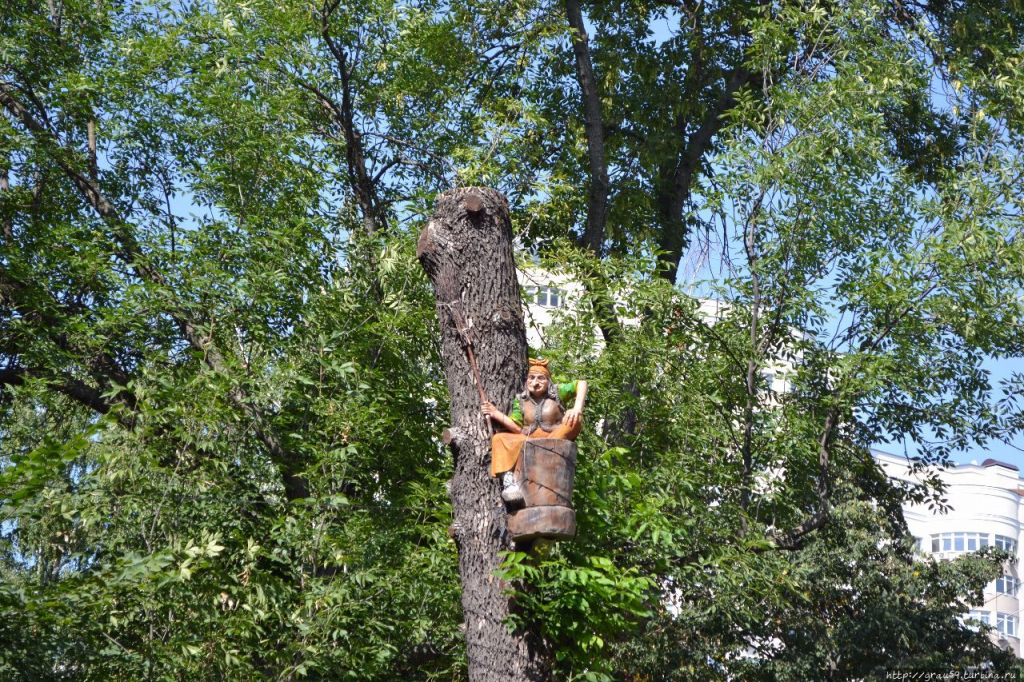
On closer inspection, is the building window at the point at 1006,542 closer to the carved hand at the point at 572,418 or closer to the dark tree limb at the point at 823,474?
the dark tree limb at the point at 823,474

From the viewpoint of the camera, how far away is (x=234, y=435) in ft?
30.3

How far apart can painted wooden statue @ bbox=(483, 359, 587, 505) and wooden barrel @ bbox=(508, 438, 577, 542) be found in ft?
0.30

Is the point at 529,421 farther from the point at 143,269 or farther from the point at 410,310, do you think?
the point at 143,269

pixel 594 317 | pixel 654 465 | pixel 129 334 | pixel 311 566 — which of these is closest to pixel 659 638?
pixel 654 465

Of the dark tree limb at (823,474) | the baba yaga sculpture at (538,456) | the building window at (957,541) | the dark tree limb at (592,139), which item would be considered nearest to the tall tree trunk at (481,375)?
the baba yaga sculpture at (538,456)

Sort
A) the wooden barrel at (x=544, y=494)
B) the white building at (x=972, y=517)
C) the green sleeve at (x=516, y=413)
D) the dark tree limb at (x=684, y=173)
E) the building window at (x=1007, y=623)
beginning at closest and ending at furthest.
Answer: the wooden barrel at (x=544, y=494) < the green sleeve at (x=516, y=413) < the dark tree limb at (x=684, y=173) < the building window at (x=1007, y=623) < the white building at (x=972, y=517)

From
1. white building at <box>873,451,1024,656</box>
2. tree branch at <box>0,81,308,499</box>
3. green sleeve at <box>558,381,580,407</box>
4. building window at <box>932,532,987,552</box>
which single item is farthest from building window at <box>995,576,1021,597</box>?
green sleeve at <box>558,381,580,407</box>

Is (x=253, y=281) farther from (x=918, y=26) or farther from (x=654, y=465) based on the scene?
(x=918, y=26)

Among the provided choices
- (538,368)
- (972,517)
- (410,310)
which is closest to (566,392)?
(538,368)

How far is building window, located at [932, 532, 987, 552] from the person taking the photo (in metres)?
51.2

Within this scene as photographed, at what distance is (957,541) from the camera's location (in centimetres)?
5184

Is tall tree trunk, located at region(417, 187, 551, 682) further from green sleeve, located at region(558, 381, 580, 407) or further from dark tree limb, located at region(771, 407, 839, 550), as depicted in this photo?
dark tree limb, located at region(771, 407, 839, 550)

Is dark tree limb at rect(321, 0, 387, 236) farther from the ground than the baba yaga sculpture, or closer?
farther from the ground

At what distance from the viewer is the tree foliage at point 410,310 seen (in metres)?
8.37
